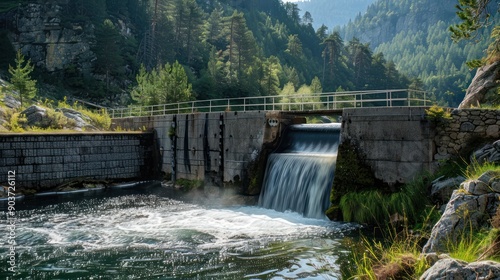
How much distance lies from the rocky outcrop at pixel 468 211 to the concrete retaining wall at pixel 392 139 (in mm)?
7110

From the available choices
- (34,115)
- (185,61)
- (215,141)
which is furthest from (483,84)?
(185,61)

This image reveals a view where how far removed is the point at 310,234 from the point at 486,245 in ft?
26.0

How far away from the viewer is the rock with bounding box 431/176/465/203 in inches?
506

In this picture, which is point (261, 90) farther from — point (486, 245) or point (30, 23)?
point (486, 245)

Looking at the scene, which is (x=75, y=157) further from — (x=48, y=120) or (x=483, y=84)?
(x=483, y=84)

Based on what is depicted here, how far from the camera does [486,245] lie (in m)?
6.59

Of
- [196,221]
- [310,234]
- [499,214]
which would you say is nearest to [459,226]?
[499,214]

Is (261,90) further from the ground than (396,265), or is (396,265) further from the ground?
(261,90)

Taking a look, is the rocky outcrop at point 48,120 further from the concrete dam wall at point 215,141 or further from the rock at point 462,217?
the rock at point 462,217

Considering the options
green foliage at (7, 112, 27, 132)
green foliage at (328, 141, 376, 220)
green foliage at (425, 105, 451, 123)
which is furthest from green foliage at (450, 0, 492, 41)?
green foliage at (7, 112, 27, 132)

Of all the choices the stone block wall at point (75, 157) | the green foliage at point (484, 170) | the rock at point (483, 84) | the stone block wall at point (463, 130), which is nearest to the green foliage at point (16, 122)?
the stone block wall at point (75, 157)

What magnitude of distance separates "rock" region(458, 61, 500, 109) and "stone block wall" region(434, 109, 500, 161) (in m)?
2.75

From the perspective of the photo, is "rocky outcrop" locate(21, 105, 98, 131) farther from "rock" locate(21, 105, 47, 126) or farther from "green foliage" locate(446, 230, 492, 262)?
"green foliage" locate(446, 230, 492, 262)

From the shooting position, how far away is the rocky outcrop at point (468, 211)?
7.62 metres
